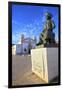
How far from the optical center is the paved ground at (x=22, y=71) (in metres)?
2.76

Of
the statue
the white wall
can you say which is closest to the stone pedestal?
the white wall

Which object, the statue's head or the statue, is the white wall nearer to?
the statue

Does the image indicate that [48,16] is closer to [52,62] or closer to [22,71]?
[52,62]

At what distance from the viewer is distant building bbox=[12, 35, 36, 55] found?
2.77 m

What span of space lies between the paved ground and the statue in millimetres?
323

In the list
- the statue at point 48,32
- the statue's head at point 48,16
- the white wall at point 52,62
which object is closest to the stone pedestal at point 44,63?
the white wall at point 52,62

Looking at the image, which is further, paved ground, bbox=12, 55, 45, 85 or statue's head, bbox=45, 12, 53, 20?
statue's head, bbox=45, 12, 53, 20

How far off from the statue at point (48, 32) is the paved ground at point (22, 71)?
0.32 meters

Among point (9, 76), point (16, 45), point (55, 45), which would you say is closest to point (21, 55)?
point (16, 45)

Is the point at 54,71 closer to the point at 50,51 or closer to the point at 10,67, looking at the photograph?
the point at 50,51

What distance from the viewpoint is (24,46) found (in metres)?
2.79

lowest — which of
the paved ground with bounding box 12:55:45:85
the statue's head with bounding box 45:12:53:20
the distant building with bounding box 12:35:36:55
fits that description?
the paved ground with bounding box 12:55:45:85

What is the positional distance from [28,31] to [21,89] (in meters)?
0.80

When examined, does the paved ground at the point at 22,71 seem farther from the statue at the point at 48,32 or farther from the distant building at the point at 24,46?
the statue at the point at 48,32
